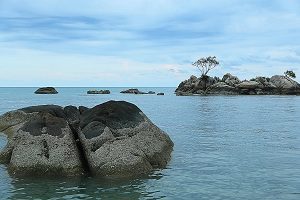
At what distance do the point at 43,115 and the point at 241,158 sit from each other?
1076 cm

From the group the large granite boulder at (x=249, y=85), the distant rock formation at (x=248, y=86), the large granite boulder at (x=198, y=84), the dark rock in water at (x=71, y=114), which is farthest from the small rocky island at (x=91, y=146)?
the large granite boulder at (x=198, y=84)

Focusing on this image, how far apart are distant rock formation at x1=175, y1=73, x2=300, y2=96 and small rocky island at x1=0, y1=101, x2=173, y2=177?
10919 cm

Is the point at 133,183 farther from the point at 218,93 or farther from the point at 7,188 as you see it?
the point at 218,93

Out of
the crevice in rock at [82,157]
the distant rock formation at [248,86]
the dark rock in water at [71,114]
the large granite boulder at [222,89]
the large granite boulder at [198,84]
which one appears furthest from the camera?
the large granite boulder at [198,84]

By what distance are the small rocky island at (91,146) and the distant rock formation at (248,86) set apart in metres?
109

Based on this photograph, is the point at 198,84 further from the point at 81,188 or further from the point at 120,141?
the point at 81,188

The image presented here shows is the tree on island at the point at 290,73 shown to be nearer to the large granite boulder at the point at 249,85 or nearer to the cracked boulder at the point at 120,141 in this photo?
the large granite boulder at the point at 249,85

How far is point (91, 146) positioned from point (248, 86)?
112271 millimetres

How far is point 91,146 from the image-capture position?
1753 centimetres

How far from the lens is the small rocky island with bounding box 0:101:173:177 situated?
1700cm

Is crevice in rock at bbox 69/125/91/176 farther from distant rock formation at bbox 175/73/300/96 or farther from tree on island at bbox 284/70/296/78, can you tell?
tree on island at bbox 284/70/296/78

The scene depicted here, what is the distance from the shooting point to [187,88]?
5541 inches

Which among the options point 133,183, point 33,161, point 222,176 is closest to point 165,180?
point 133,183

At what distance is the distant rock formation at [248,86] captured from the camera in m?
125
